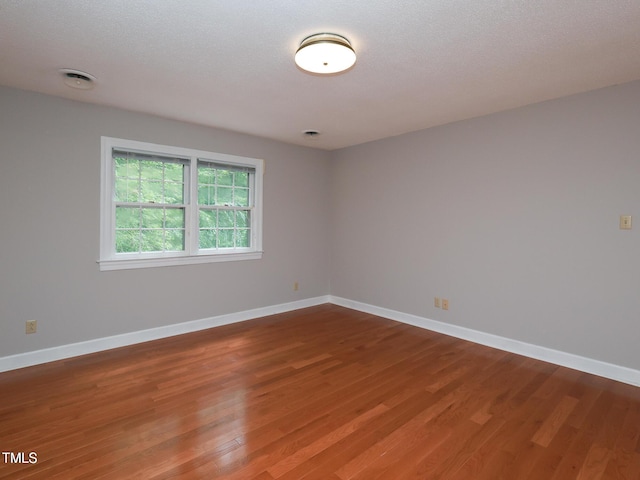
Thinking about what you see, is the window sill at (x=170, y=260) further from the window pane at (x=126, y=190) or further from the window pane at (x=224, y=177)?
the window pane at (x=224, y=177)

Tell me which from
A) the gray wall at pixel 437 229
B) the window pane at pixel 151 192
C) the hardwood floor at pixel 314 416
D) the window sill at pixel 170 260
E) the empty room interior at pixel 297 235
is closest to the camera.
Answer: the hardwood floor at pixel 314 416

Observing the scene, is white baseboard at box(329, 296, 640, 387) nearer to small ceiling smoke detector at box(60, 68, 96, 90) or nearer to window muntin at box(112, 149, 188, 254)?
window muntin at box(112, 149, 188, 254)

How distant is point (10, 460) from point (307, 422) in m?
1.62

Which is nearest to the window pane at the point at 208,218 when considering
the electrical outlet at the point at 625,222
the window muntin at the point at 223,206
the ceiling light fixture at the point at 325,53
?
the window muntin at the point at 223,206

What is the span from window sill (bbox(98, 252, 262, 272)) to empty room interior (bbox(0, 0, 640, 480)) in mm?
27

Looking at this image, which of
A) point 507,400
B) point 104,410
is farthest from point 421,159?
point 104,410

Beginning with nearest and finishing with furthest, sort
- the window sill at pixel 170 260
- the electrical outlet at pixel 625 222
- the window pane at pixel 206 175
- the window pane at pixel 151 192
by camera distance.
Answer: the electrical outlet at pixel 625 222, the window sill at pixel 170 260, the window pane at pixel 151 192, the window pane at pixel 206 175

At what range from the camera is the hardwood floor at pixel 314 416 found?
1.79 metres

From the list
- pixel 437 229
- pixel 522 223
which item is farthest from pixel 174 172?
pixel 522 223

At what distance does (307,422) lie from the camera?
7.14 feet

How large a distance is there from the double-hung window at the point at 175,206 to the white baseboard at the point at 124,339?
724 millimetres

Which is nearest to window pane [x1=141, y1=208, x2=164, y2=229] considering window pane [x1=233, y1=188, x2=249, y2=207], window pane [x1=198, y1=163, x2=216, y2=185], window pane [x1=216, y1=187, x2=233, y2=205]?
window pane [x1=198, y1=163, x2=216, y2=185]

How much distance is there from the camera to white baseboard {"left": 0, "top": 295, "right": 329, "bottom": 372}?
116 inches

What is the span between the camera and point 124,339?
3.46 m
